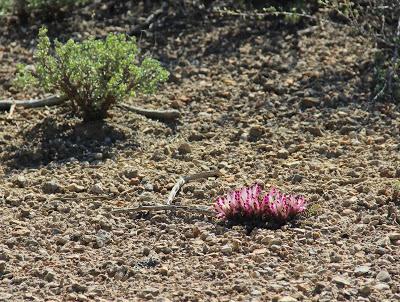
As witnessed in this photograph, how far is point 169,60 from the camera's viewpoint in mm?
7723

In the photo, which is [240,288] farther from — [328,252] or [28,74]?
[28,74]

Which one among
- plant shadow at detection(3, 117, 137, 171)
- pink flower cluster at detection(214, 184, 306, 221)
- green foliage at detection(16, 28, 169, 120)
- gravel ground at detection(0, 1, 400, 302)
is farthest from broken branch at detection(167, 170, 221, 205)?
green foliage at detection(16, 28, 169, 120)

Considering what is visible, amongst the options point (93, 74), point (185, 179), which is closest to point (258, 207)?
point (185, 179)

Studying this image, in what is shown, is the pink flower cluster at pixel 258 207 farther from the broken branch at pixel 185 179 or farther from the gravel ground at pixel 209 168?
the broken branch at pixel 185 179

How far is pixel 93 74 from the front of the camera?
647cm

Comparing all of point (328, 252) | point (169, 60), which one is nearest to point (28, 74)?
point (169, 60)

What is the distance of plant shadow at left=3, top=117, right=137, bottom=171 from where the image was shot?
20.3 feet

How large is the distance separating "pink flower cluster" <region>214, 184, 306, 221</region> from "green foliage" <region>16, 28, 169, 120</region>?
5.21 feet

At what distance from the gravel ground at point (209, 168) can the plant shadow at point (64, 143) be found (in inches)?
0.5

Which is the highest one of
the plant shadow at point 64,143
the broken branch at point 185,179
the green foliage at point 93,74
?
the green foliage at point 93,74

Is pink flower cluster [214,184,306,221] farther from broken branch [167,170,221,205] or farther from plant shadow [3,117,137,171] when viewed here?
plant shadow [3,117,137,171]

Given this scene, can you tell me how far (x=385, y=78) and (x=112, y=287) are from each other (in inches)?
132

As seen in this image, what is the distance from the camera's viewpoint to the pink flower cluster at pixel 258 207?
5062mm

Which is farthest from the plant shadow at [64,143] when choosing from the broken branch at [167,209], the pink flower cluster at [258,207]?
the pink flower cluster at [258,207]
